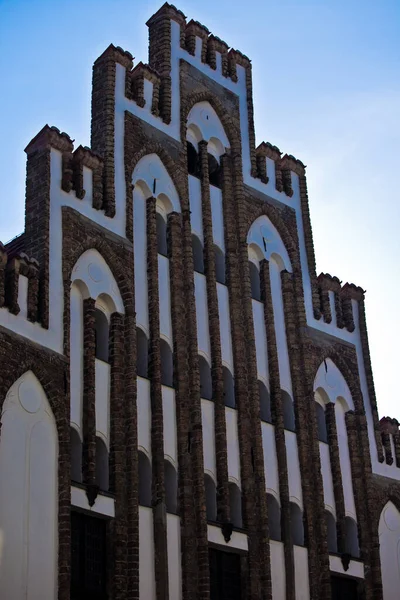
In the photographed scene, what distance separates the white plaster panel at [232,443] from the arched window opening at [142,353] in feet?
7.70

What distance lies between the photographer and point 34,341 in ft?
67.8

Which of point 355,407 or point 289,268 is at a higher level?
point 289,268

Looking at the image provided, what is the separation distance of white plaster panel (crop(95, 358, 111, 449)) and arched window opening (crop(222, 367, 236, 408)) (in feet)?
11.5

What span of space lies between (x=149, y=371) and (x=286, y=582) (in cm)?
532

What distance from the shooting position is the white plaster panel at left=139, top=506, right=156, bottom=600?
2089 cm

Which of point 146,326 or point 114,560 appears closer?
point 114,560

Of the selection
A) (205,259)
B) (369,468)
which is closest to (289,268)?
(205,259)

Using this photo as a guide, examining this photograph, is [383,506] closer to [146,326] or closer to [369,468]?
[369,468]

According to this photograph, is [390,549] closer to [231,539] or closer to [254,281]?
[231,539]

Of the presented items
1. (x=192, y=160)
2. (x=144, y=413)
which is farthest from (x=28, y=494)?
(x=192, y=160)

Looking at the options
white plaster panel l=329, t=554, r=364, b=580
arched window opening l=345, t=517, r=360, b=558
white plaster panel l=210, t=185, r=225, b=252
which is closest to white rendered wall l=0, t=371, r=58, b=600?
white plaster panel l=210, t=185, r=225, b=252

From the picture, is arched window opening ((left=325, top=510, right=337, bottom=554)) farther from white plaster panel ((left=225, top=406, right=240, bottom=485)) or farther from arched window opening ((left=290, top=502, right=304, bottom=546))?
white plaster panel ((left=225, top=406, right=240, bottom=485))

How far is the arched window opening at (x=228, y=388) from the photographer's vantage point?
24844mm

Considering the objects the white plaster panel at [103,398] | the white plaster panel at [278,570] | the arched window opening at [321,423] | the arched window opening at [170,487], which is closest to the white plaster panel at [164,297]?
the white plaster panel at [103,398]
